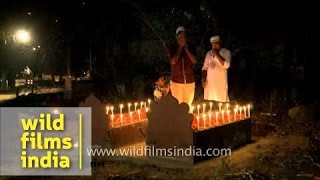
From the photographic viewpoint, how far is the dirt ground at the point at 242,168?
7.46 meters

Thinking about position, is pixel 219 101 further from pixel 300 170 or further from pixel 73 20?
pixel 73 20

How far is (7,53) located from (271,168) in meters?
24.4

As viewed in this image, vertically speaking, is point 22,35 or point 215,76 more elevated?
point 22,35

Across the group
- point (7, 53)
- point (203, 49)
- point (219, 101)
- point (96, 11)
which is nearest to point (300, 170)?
point (219, 101)

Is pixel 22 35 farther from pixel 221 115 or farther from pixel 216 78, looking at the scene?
pixel 221 115

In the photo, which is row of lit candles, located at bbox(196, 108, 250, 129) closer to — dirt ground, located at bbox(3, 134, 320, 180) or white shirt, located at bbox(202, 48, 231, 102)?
white shirt, located at bbox(202, 48, 231, 102)

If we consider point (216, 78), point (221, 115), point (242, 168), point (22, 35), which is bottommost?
point (242, 168)

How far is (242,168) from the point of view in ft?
25.8

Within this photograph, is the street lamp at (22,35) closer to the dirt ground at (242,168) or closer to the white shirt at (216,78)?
the white shirt at (216,78)

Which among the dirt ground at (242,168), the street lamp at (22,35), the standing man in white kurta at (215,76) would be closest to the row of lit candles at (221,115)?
the standing man in white kurta at (215,76)

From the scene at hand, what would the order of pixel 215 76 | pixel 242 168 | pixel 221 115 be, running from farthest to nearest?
1. pixel 215 76
2. pixel 221 115
3. pixel 242 168

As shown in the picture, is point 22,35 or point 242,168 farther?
point 22,35

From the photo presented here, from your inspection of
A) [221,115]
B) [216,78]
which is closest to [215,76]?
[216,78]

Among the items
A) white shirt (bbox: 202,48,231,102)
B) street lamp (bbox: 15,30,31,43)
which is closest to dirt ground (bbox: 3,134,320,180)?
white shirt (bbox: 202,48,231,102)
